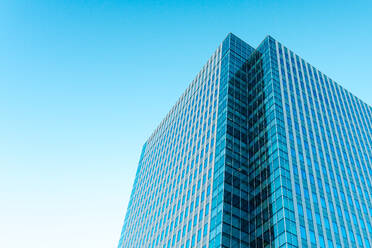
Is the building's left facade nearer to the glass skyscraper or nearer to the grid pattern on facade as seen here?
the grid pattern on facade

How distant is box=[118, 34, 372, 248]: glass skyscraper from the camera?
53.2 m

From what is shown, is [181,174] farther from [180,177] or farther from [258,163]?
[258,163]

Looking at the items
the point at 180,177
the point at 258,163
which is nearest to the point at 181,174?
the point at 180,177

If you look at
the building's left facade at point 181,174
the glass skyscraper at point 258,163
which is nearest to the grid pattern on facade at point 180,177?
the building's left facade at point 181,174

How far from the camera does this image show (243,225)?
53.8 metres

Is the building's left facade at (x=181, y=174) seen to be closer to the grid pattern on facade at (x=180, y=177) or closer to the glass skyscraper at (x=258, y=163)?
the grid pattern on facade at (x=180, y=177)

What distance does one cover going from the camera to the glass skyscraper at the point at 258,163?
53.2m

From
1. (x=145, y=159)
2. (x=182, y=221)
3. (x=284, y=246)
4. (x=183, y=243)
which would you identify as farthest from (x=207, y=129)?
(x=145, y=159)

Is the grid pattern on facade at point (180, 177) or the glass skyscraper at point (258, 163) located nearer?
the glass skyscraper at point (258, 163)

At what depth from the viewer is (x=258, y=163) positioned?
61844 mm

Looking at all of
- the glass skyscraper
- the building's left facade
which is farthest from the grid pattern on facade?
the glass skyscraper

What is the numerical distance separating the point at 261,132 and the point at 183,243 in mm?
24868

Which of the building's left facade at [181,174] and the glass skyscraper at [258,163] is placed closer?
the glass skyscraper at [258,163]

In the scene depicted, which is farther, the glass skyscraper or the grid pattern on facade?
the grid pattern on facade
